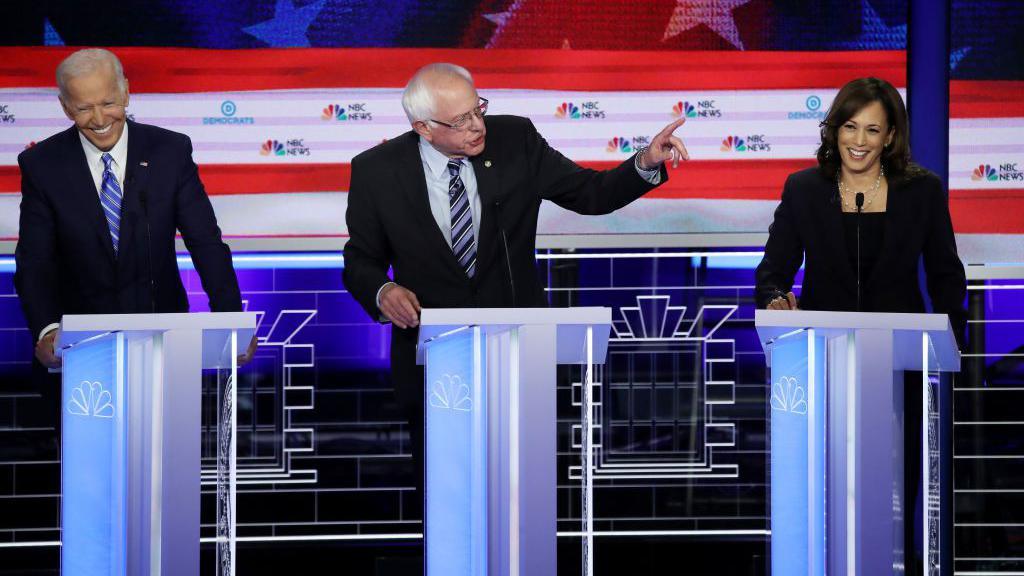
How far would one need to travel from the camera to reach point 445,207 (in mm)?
3168

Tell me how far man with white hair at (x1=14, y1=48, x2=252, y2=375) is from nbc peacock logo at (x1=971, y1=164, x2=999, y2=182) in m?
2.72

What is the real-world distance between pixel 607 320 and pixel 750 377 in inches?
94.6

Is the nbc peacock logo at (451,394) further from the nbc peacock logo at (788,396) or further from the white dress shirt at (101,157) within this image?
the white dress shirt at (101,157)

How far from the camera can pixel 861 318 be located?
2.28 m

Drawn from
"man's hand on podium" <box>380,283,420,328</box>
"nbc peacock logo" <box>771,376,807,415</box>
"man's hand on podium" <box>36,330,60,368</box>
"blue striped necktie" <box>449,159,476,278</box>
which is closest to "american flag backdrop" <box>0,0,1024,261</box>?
"blue striped necktie" <box>449,159,476,278</box>

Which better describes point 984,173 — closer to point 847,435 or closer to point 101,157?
point 847,435

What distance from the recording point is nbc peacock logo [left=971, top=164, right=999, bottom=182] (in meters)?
4.45

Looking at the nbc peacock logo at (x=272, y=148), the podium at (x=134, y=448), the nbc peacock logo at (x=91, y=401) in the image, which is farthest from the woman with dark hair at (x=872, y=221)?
the nbc peacock logo at (x=272, y=148)

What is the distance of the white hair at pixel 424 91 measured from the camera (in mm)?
3104

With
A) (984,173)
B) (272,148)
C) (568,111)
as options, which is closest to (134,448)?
(272,148)

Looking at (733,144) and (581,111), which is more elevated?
(581,111)

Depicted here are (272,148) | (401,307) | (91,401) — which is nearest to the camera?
(91,401)

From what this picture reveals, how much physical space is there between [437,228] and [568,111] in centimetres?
147

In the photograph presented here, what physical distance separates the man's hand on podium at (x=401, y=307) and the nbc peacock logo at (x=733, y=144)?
1.98 metres
